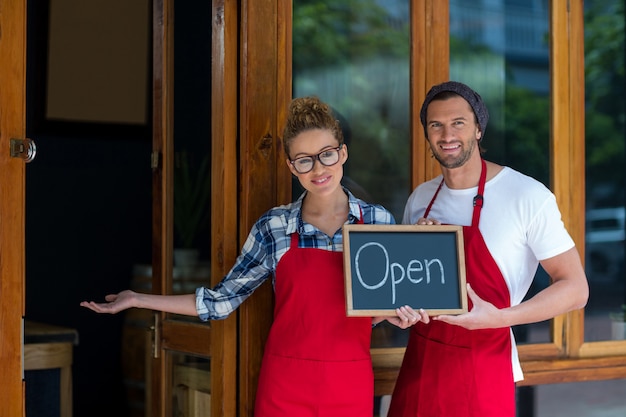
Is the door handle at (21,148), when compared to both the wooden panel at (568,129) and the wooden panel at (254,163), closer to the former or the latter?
the wooden panel at (254,163)

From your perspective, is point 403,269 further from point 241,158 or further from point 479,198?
point 241,158

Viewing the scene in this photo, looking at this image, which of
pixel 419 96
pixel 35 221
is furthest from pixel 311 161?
pixel 35 221

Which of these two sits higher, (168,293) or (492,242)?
(492,242)

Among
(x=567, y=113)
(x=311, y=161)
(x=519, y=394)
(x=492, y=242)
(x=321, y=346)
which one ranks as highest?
(x=567, y=113)

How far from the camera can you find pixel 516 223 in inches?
106

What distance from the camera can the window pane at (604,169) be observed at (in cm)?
399

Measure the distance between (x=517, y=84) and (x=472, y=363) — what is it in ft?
5.04

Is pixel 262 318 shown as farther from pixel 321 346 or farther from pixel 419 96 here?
pixel 419 96

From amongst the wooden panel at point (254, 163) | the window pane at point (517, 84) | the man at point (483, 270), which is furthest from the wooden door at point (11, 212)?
the window pane at point (517, 84)

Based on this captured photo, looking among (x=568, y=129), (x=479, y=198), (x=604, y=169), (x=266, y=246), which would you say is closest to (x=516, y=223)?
(x=479, y=198)

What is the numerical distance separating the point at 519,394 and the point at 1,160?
2218 mm

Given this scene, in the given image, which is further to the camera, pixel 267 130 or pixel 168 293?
pixel 168 293

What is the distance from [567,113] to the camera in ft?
12.4

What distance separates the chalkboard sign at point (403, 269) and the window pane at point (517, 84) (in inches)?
46.0
